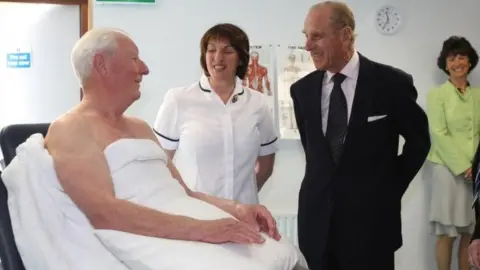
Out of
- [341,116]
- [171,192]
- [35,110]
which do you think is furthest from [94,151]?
[35,110]

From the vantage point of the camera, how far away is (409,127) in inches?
84.0

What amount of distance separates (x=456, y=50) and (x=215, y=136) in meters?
1.94

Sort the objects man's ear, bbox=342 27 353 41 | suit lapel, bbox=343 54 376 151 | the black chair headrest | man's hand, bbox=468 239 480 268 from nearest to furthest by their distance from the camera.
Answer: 1. the black chair headrest
2. man's hand, bbox=468 239 480 268
3. suit lapel, bbox=343 54 376 151
4. man's ear, bbox=342 27 353 41

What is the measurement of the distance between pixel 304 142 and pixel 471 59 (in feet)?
5.78

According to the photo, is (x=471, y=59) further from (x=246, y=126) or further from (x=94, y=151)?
(x=94, y=151)

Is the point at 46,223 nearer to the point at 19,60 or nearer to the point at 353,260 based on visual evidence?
the point at 353,260

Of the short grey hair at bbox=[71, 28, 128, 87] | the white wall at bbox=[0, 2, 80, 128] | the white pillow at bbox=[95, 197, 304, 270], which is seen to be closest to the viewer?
Answer: the white pillow at bbox=[95, 197, 304, 270]

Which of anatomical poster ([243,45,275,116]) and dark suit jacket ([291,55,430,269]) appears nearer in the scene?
dark suit jacket ([291,55,430,269])

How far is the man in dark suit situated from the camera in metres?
2.05

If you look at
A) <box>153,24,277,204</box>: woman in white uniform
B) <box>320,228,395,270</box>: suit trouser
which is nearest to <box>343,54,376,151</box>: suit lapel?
<box>320,228,395,270</box>: suit trouser

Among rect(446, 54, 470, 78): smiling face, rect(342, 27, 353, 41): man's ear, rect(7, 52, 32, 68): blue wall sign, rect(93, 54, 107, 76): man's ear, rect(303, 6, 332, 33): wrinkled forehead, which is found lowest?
rect(7, 52, 32, 68): blue wall sign

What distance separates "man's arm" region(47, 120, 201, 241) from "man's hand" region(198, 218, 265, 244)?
0.06 ft

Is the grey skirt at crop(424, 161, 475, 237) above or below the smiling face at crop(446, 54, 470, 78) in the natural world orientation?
below

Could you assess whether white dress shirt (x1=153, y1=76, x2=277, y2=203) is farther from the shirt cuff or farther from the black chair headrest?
the black chair headrest
